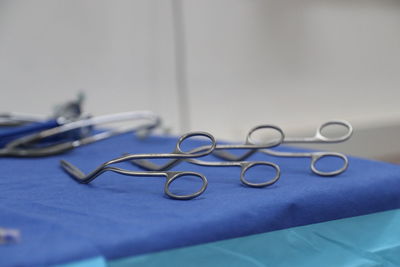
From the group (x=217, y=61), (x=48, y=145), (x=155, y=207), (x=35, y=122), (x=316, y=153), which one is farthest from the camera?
(x=217, y=61)

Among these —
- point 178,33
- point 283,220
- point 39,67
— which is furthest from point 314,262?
point 178,33

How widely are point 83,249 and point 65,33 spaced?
1.31 m

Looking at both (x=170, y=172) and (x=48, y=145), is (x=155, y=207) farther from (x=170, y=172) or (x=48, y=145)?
(x=48, y=145)

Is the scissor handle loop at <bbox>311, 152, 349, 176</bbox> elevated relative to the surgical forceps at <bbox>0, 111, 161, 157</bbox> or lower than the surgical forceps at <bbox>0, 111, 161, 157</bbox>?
elevated

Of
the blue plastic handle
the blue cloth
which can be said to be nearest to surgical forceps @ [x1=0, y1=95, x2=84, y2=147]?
the blue plastic handle

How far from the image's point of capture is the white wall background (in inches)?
59.0

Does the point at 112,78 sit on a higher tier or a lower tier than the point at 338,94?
higher

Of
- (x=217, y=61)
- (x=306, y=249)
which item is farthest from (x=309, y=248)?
(x=217, y=61)

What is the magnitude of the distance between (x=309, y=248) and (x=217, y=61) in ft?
4.64

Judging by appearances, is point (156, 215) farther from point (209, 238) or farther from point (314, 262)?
point (314, 262)

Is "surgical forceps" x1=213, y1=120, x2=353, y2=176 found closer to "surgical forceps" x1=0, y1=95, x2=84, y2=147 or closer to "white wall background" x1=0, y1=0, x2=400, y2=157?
"surgical forceps" x1=0, y1=95, x2=84, y2=147

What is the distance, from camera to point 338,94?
7.05ft

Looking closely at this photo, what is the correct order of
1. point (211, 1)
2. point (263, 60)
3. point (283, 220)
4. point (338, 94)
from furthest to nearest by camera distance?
point (338, 94)
point (263, 60)
point (211, 1)
point (283, 220)

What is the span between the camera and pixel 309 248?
1.44 ft
